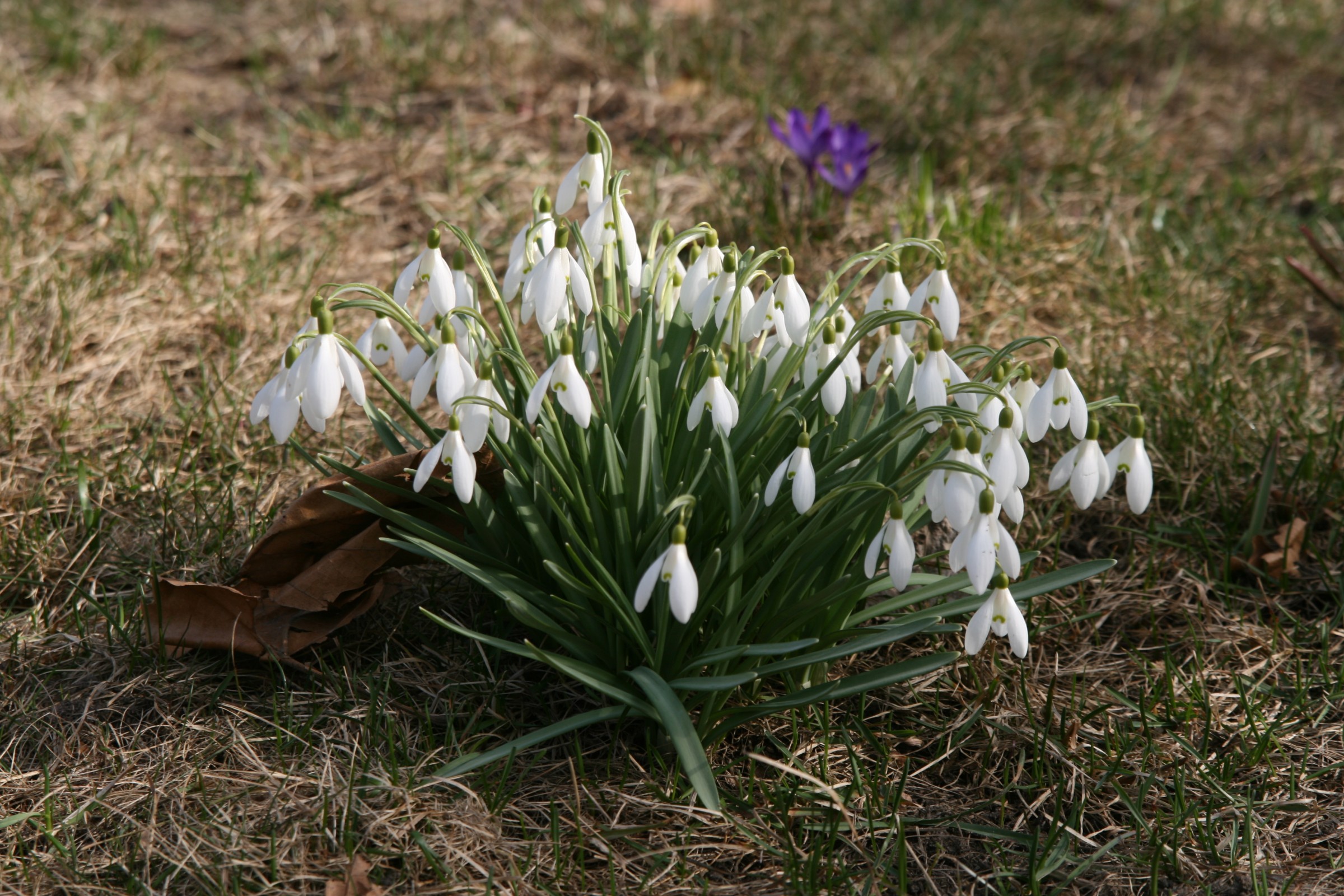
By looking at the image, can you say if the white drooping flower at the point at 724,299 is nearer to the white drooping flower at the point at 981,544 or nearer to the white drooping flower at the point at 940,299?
the white drooping flower at the point at 940,299

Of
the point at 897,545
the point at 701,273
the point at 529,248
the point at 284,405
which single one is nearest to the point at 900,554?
the point at 897,545

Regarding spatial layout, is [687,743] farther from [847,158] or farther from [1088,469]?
[847,158]

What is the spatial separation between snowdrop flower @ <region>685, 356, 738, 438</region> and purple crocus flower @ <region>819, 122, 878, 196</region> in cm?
193

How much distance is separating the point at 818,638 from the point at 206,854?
1.02 meters

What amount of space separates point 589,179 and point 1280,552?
5.71ft

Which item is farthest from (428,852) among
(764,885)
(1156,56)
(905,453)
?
(1156,56)

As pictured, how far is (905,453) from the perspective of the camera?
2.00 metres

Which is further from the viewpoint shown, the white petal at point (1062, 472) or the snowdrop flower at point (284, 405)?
the white petal at point (1062, 472)

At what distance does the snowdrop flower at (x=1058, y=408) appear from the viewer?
171 cm

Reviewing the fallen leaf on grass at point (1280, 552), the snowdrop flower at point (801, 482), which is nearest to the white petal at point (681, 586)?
the snowdrop flower at point (801, 482)

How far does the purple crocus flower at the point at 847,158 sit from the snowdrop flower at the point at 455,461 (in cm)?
212

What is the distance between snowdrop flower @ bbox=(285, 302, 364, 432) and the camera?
5.35 ft

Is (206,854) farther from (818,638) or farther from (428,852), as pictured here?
(818,638)

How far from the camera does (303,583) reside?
2127mm
